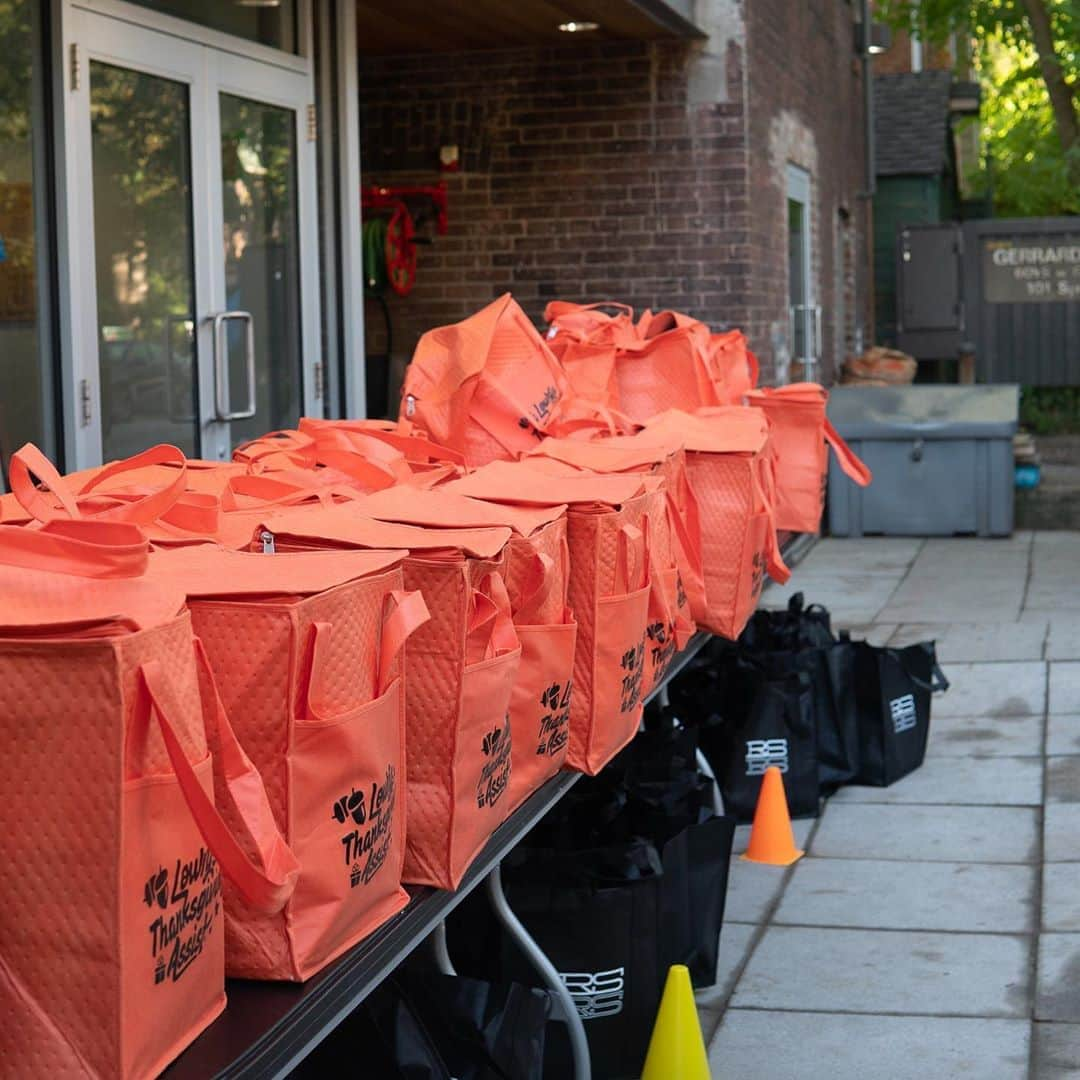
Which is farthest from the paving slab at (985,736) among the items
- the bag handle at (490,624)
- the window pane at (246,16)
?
the bag handle at (490,624)

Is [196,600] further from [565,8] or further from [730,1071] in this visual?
[565,8]

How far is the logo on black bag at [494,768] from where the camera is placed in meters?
2.81

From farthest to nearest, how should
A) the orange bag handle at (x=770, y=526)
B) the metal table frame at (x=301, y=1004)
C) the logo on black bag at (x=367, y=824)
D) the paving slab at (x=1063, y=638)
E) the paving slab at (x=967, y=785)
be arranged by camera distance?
the paving slab at (x=1063, y=638), the paving slab at (x=967, y=785), the orange bag handle at (x=770, y=526), the logo on black bag at (x=367, y=824), the metal table frame at (x=301, y=1004)

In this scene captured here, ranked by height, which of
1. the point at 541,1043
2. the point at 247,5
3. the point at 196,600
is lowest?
the point at 541,1043

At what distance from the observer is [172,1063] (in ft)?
6.68

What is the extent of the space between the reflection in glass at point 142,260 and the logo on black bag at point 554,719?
10.3 ft

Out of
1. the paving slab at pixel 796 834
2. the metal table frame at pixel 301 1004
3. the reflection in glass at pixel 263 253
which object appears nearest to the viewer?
the metal table frame at pixel 301 1004

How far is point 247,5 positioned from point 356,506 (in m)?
4.54

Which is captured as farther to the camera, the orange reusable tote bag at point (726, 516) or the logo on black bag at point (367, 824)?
the orange reusable tote bag at point (726, 516)

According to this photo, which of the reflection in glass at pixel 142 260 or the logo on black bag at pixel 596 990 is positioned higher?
the reflection in glass at pixel 142 260

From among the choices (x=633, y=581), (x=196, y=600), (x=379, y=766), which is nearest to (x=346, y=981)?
(x=379, y=766)

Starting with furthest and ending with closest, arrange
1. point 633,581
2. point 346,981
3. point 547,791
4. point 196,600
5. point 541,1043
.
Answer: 1. point 633,581
2. point 547,791
3. point 541,1043
4. point 346,981
5. point 196,600

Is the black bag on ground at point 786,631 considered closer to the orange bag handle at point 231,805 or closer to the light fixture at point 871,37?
the orange bag handle at point 231,805

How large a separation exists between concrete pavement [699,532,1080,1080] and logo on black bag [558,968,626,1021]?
38 centimetres
